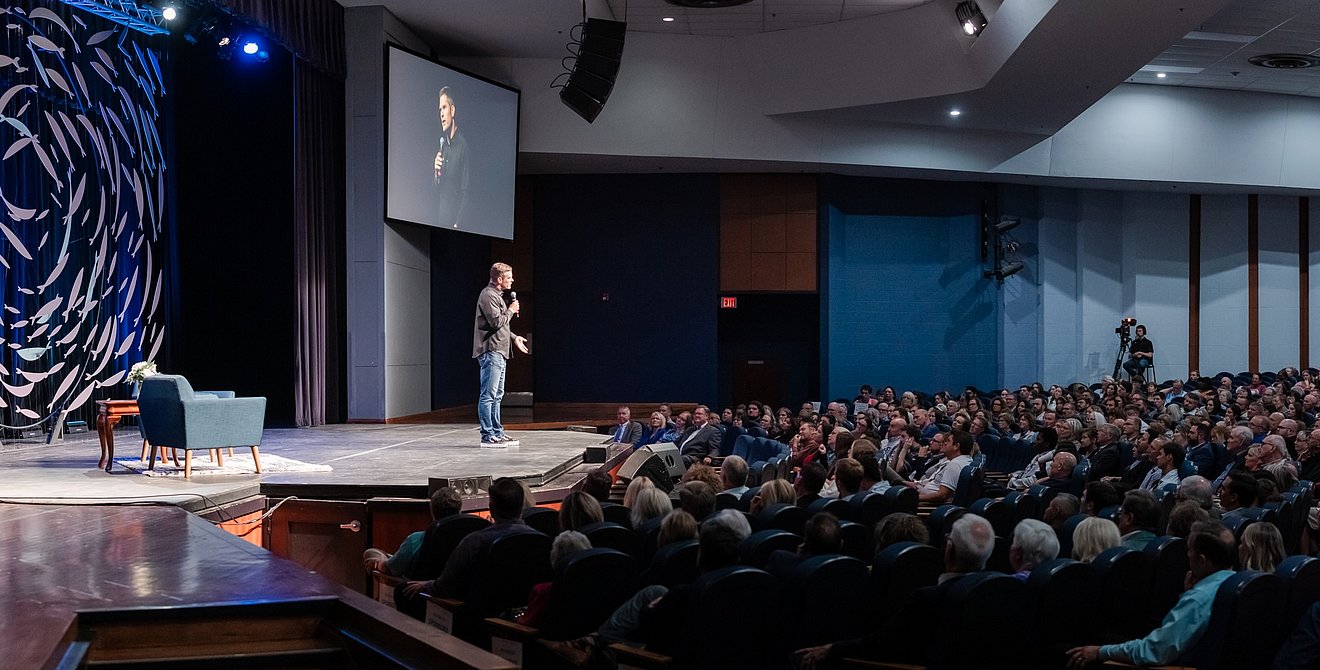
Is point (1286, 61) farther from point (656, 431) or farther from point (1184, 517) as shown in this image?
point (1184, 517)

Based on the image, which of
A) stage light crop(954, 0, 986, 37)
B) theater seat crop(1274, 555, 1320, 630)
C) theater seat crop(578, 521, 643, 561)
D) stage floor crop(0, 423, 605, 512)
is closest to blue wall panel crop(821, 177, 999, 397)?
stage light crop(954, 0, 986, 37)

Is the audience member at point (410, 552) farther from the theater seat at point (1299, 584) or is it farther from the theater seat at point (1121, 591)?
the theater seat at point (1299, 584)

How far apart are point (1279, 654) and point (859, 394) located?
39.3 feet

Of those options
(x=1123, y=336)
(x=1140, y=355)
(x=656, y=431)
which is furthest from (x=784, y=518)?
(x=1123, y=336)

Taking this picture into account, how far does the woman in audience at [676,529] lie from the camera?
3834mm

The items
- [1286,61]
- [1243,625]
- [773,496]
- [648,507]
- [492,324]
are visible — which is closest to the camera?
[1243,625]

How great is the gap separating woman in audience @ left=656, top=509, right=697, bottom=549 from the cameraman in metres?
14.0

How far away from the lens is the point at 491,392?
26.0 feet

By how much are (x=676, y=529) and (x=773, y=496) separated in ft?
4.01

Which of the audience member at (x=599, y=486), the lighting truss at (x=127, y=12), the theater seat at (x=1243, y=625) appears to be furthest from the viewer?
the lighting truss at (x=127, y=12)

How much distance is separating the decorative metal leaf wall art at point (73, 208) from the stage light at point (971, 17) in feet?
26.8

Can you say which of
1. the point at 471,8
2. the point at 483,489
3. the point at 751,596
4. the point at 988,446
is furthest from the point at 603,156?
the point at 751,596

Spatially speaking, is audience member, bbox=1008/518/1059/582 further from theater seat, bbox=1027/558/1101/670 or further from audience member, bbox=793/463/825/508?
audience member, bbox=793/463/825/508

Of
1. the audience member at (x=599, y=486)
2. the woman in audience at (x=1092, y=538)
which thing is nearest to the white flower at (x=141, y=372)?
the audience member at (x=599, y=486)
